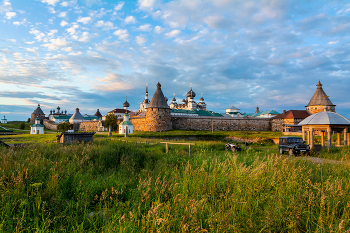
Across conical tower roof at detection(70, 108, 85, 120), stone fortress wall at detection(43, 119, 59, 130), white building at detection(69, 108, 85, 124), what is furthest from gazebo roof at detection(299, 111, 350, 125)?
stone fortress wall at detection(43, 119, 59, 130)

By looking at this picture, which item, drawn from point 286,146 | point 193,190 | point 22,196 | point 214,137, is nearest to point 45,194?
point 22,196

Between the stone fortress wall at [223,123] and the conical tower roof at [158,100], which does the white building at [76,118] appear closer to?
the stone fortress wall at [223,123]

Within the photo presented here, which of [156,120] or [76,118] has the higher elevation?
[76,118]

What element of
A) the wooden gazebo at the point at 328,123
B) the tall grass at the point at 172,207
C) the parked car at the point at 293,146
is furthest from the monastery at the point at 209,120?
the tall grass at the point at 172,207

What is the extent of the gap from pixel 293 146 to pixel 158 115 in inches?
1112

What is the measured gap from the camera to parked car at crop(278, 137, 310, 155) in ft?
40.3

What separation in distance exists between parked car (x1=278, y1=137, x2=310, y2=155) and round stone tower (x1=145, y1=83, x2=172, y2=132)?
26.5m

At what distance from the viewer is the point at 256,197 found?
3451 mm

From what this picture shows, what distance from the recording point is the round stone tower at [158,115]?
126ft

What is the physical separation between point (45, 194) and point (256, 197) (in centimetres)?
366

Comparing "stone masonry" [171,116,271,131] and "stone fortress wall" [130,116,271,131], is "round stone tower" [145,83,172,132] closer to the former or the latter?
"stone fortress wall" [130,116,271,131]

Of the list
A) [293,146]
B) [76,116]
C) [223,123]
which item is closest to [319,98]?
[223,123]

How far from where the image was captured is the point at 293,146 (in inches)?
490

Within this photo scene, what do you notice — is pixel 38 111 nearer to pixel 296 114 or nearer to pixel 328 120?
pixel 296 114
